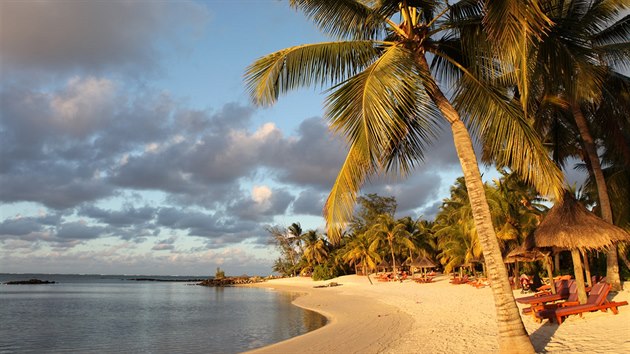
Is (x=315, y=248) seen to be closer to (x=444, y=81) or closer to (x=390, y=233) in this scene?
(x=390, y=233)

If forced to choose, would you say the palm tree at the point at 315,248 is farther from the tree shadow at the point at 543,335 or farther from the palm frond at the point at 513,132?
the palm frond at the point at 513,132

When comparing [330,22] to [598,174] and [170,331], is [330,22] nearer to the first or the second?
[598,174]

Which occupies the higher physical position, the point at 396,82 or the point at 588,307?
the point at 396,82

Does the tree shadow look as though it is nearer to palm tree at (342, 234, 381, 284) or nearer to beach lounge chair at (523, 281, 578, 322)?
beach lounge chair at (523, 281, 578, 322)

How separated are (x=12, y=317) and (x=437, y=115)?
3035 cm

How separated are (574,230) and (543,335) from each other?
3.09m

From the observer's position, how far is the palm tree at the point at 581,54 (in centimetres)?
724

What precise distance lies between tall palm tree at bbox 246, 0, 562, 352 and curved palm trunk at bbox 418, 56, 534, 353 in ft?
0.05

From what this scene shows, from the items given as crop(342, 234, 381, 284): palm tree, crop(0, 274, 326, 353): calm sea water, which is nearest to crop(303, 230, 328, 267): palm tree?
crop(342, 234, 381, 284): palm tree

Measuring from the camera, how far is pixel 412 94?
21.3ft

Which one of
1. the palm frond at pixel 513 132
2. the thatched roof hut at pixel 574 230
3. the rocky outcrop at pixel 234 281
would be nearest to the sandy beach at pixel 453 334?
the thatched roof hut at pixel 574 230

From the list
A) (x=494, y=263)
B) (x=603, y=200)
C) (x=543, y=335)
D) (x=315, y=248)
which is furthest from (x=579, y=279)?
(x=315, y=248)

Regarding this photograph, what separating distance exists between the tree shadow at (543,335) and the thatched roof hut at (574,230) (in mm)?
1979

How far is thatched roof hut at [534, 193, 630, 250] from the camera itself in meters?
10.4
